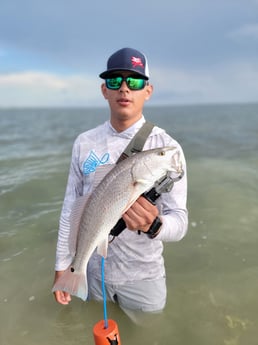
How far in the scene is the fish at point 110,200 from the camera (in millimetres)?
2498

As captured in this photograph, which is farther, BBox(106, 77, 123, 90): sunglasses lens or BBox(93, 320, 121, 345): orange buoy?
BBox(106, 77, 123, 90): sunglasses lens

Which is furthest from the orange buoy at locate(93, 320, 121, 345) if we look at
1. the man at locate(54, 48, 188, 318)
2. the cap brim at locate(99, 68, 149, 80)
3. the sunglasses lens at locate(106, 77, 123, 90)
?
the cap brim at locate(99, 68, 149, 80)

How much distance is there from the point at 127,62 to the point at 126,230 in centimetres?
176

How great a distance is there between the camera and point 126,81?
3.26 meters

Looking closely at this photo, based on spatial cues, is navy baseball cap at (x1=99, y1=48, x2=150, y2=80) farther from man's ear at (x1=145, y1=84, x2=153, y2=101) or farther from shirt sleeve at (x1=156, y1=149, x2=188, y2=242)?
shirt sleeve at (x1=156, y1=149, x2=188, y2=242)

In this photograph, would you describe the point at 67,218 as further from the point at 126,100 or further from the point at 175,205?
the point at 126,100

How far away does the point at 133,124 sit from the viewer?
3.51 metres

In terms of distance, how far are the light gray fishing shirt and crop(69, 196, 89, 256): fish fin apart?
56 centimetres

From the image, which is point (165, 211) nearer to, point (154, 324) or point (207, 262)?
point (154, 324)

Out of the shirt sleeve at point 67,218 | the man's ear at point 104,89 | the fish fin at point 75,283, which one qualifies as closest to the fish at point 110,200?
the fish fin at point 75,283

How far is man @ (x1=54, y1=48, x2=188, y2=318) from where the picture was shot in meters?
3.24

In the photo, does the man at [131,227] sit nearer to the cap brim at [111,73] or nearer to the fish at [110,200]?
the cap brim at [111,73]

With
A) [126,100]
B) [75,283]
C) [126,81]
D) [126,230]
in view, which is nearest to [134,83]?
[126,81]

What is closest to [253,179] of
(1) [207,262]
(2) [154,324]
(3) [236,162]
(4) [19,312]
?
(3) [236,162]
